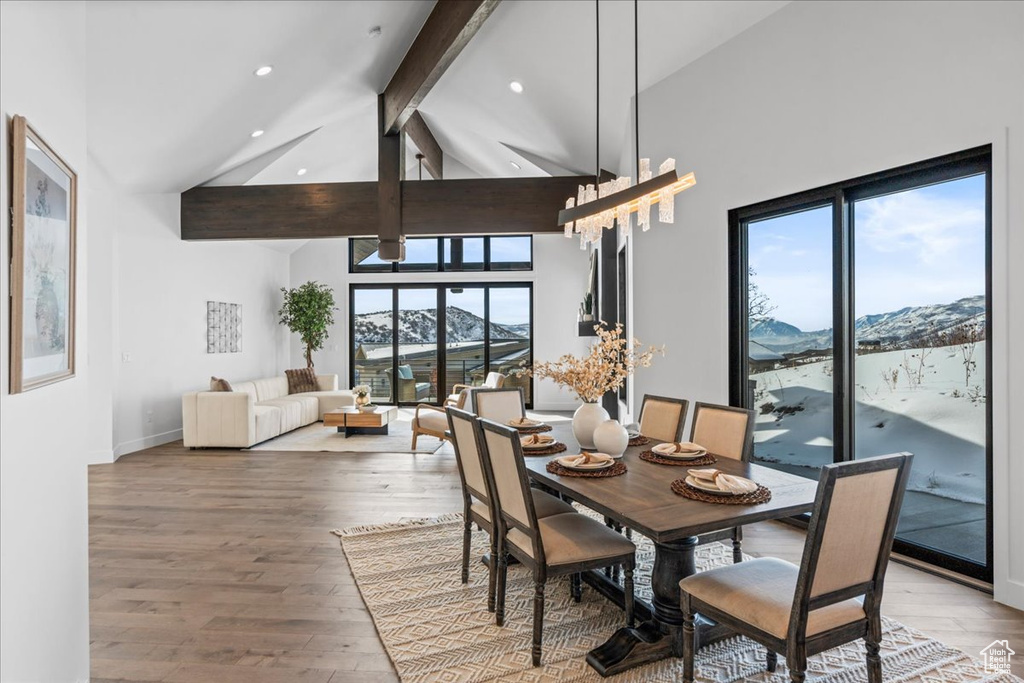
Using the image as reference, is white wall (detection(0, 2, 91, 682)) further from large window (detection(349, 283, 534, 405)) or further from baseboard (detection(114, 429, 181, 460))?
large window (detection(349, 283, 534, 405))

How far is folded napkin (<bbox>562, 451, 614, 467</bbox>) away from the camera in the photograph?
8.10 ft

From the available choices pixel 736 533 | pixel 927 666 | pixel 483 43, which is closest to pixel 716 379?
pixel 736 533

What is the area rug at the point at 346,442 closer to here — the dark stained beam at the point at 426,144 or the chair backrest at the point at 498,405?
the chair backrest at the point at 498,405

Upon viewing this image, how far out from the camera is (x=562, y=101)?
5203 millimetres

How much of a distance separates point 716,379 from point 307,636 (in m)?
3.23

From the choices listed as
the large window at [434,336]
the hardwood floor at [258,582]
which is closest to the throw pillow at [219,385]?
the hardwood floor at [258,582]

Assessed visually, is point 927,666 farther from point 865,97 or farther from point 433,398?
point 433,398

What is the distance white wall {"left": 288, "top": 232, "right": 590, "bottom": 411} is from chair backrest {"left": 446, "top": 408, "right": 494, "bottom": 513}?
22.2 feet

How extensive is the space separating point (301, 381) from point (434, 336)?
2357 millimetres

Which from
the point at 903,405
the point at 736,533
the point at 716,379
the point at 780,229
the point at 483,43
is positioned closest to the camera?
the point at 736,533

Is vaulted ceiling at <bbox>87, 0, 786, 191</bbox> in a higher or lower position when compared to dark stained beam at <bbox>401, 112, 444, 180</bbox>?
lower

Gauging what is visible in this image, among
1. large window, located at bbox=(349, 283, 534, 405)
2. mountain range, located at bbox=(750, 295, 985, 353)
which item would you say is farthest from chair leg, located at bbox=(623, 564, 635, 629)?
large window, located at bbox=(349, 283, 534, 405)

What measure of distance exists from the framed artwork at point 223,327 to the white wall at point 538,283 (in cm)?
174

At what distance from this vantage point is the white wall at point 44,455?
4.57 feet
